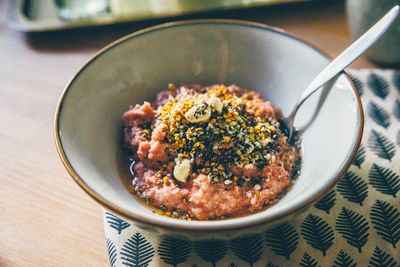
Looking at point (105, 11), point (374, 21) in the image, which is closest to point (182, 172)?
point (374, 21)

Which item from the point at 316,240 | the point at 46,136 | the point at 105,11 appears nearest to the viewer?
the point at 316,240

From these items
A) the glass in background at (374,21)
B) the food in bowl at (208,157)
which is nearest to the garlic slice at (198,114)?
the food in bowl at (208,157)

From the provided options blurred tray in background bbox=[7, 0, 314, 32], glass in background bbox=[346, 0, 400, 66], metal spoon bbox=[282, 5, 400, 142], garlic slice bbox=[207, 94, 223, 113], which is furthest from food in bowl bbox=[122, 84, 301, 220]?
blurred tray in background bbox=[7, 0, 314, 32]

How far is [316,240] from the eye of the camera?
3.71 feet

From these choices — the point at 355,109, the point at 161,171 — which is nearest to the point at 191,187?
the point at 161,171

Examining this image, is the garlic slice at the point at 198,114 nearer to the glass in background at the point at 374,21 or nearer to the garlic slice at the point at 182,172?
the garlic slice at the point at 182,172

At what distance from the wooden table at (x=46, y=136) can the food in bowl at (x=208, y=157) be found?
0.22m

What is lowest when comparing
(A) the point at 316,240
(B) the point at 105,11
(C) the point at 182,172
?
(A) the point at 316,240

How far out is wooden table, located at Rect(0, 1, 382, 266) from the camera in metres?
1.19

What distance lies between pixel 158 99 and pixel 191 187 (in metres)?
0.39

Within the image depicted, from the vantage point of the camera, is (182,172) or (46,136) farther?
(46,136)

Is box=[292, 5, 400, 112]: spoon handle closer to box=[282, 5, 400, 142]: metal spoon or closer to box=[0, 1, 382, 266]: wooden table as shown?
box=[282, 5, 400, 142]: metal spoon

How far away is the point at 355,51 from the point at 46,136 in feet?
3.66

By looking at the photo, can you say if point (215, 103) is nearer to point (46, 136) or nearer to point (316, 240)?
point (316, 240)
